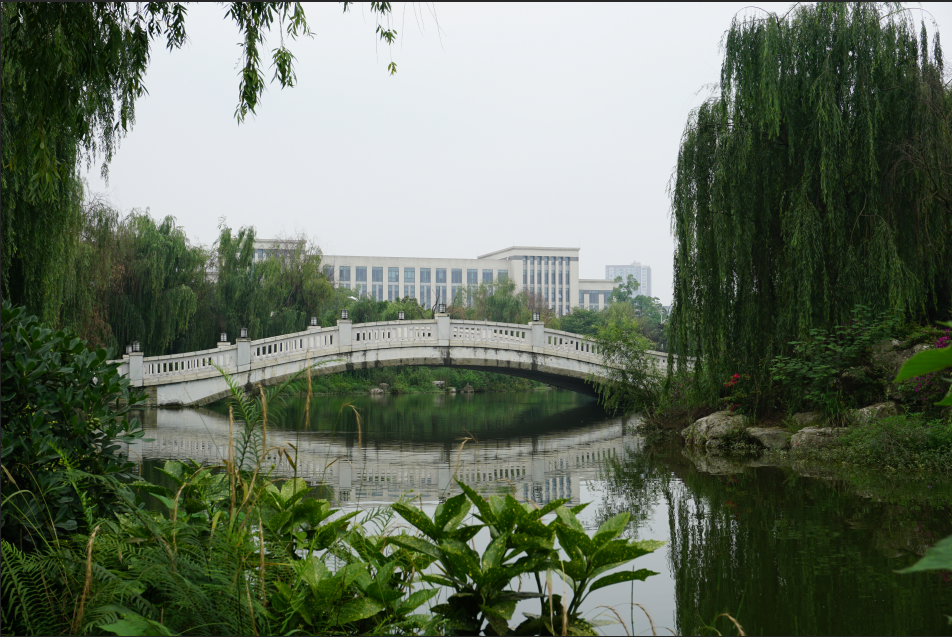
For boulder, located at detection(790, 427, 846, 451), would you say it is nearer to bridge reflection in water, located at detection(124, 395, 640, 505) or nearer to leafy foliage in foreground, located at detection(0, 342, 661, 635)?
bridge reflection in water, located at detection(124, 395, 640, 505)

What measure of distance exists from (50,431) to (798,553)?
3734mm

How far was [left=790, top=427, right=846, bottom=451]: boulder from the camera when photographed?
820cm

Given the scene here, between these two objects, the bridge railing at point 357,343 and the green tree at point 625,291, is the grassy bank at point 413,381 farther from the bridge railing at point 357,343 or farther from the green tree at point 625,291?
the green tree at point 625,291

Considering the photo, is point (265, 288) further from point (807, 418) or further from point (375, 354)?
point (807, 418)

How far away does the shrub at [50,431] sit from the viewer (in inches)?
103

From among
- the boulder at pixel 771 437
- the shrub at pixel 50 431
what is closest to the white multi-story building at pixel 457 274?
the boulder at pixel 771 437

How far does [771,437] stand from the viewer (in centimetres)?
897

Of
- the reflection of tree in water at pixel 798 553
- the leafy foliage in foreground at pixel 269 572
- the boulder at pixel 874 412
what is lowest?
the reflection of tree in water at pixel 798 553

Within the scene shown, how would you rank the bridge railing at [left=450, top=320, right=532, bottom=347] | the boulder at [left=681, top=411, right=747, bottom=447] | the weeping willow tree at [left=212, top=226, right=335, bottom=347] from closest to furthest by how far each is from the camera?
the boulder at [left=681, top=411, right=747, bottom=447], the bridge railing at [left=450, top=320, right=532, bottom=347], the weeping willow tree at [left=212, top=226, right=335, bottom=347]

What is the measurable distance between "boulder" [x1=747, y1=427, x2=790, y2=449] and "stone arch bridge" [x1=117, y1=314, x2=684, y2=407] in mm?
7839

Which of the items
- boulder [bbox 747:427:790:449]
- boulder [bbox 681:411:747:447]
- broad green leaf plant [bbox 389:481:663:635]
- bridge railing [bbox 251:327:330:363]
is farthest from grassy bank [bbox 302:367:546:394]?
broad green leaf plant [bbox 389:481:663:635]

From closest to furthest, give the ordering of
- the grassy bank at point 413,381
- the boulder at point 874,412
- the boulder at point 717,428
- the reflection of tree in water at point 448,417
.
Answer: the boulder at point 874,412, the boulder at point 717,428, the reflection of tree in water at point 448,417, the grassy bank at point 413,381

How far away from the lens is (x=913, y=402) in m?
8.24

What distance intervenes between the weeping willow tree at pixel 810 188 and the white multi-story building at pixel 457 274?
5698 centimetres
